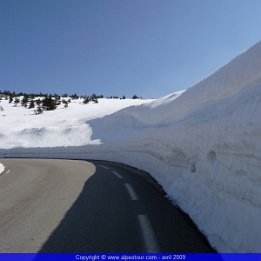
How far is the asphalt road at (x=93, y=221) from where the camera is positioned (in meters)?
6.32

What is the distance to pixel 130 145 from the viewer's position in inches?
994

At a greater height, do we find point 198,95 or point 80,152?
point 198,95

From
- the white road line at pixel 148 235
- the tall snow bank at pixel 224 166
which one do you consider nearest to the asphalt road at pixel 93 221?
the white road line at pixel 148 235

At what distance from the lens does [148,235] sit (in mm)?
6863

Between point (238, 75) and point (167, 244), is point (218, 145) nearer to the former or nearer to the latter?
point (167, 244)

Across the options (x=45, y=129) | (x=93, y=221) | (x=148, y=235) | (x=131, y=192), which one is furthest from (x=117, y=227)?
(x=45, y=129)

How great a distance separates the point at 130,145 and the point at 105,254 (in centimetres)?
1944

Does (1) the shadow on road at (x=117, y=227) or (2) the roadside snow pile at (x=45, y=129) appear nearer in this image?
(1) the shadow on road at (x=117, y=227)

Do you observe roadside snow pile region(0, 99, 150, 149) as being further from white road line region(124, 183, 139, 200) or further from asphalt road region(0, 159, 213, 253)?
asphalt road region(0, 159, 213, 253)

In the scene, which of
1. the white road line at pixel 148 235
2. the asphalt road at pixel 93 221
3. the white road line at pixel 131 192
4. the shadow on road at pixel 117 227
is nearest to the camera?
the white road line at pixel 148 235

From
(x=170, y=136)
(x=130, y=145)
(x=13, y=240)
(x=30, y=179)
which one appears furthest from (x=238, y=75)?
(x=13, y=240)

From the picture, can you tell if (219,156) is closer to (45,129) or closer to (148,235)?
(148,235)

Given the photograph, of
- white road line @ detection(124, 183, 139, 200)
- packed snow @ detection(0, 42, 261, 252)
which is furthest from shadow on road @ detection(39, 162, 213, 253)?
packed snow @ detection(0, 42, 261, 252)

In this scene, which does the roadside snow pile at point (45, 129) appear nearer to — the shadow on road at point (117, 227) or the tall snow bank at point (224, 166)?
the tall snow bank at point (224, 166)
